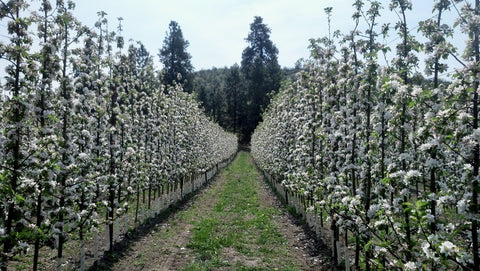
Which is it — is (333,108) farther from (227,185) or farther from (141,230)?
(227,185)

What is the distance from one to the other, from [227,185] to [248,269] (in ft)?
Answer: 61.4

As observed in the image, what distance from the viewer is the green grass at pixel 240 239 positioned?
33.5 ft

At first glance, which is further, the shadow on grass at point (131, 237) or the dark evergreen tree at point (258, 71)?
the dark evergreen tree at point (258, 71)

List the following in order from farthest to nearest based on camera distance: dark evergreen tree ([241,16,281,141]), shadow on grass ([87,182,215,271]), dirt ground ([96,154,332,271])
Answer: dark evergreen tree ([241,16,281,141])
dirt ground ([96,154,332,271])
shadow on grass ([87,182,215,271])

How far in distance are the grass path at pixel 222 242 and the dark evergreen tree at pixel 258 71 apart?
64635 mm

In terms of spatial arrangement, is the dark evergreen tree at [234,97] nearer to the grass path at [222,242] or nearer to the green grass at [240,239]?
the green grass at [240,239]

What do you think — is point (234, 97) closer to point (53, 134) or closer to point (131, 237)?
point (131, 237)

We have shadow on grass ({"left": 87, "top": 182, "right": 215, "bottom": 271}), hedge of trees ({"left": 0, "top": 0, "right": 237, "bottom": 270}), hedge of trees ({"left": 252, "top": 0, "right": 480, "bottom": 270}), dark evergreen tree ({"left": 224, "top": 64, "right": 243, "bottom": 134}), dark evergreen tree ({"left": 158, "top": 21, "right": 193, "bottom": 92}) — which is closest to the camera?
hedge of trees ({"left": 252, "top": 0, "right": 480, "bottom": 270})

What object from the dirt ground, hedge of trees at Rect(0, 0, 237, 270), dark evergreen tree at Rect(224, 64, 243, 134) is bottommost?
the dirt ground

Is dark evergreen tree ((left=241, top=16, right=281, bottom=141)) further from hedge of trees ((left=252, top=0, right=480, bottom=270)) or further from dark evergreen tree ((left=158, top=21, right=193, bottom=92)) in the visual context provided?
hedge of trees ((left=252, top=0, right=480, bottom=270))

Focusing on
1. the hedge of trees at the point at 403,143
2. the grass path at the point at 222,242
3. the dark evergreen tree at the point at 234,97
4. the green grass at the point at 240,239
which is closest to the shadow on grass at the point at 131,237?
the grass path at the point at 222,242

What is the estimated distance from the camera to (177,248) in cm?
1169

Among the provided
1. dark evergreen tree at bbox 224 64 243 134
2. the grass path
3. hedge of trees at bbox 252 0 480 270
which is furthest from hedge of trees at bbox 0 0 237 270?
dark evergreen tree at bbox 224 64 243 134

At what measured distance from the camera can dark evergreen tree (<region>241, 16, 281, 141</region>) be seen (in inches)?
3474
